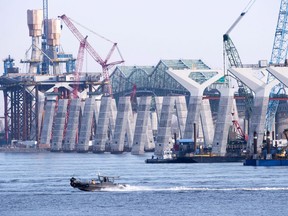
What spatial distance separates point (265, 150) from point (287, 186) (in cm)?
5610

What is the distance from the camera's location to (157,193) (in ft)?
429

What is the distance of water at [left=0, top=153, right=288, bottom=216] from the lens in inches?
4537

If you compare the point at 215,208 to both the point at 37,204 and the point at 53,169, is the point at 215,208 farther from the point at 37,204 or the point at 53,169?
the point at 53,169

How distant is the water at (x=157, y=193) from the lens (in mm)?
115250

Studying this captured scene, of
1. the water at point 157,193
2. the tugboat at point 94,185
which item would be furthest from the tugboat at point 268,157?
the tugboat at point 94,185

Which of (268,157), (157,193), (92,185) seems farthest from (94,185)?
(268,157)

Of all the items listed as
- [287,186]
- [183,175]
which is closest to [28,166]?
[183,175]

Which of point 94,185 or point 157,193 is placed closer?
point 157,193

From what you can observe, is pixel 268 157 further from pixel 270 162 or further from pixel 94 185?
pixel 94 185

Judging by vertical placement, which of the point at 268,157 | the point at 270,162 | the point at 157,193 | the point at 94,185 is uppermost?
the point at 268,157

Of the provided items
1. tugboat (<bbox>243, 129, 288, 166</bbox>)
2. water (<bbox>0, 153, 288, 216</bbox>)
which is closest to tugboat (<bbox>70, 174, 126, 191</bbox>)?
water (<bbox>0, 153, 288, 216</bbox>)

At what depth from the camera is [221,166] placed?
18412 centimetres

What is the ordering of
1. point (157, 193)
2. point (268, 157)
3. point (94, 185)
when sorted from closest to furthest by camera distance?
point (157, 193) < point (94, 185) < point (268, 157)

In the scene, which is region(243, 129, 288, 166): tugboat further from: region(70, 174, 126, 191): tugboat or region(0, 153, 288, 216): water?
region(70, 174, 126, 191): tugboat
